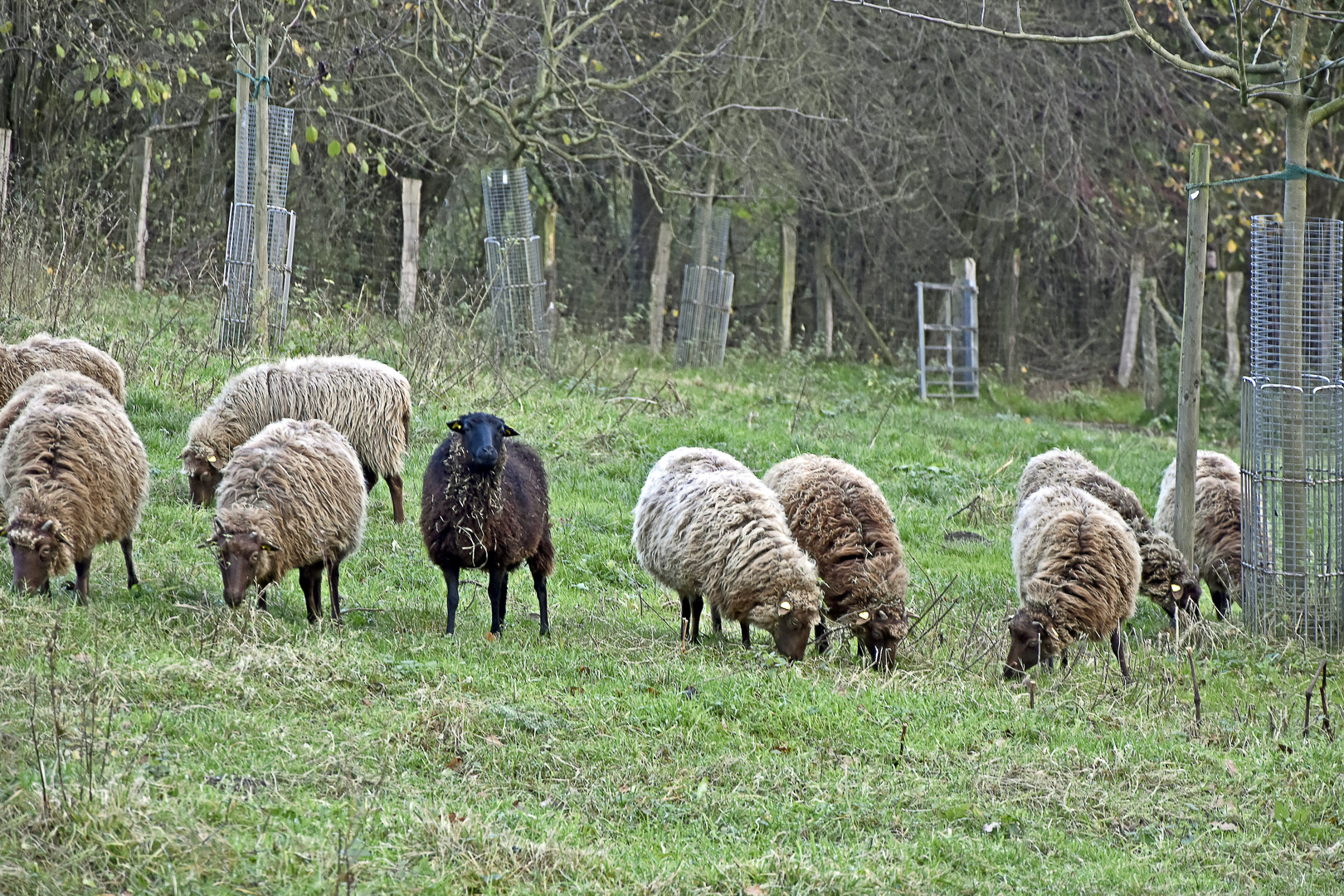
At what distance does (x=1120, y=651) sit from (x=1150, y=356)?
1385 cm

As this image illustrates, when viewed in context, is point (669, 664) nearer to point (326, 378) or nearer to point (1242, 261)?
point (326, 378)

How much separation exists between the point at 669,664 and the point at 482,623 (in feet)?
4.69

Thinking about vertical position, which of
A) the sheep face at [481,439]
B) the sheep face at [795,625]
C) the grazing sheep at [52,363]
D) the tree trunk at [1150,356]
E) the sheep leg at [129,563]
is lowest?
the sheep face at [795,625]

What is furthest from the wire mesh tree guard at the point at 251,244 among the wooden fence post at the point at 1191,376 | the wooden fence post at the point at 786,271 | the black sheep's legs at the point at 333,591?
the wooden fence post at the point at 786,271

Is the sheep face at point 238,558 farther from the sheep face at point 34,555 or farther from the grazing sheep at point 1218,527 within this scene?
the grazing sheep at point 1218,527

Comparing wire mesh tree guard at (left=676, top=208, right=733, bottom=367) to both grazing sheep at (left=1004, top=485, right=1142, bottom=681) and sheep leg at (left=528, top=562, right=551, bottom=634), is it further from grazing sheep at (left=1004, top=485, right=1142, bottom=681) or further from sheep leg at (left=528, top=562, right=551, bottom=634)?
sheep leg at (left=528, top=562, right=551, bottom=634)

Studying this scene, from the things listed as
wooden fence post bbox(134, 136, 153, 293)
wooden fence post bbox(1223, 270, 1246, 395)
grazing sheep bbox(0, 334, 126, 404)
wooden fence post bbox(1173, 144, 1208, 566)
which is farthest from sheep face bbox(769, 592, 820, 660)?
wooden fence post bbox(1223, 270, 1246, 395)

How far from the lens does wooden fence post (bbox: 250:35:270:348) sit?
1241 centimetres

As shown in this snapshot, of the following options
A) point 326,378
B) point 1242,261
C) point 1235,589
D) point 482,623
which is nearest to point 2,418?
point 326,378

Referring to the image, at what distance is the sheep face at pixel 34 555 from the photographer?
21.7 ft

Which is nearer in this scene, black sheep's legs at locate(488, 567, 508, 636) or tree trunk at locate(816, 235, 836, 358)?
black sheep's legs at locate(488, 567, 508, 636)

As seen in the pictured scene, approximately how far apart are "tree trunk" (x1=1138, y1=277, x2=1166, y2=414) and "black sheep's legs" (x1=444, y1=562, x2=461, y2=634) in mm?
15509

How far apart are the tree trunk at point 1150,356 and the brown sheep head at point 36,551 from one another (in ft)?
56.7

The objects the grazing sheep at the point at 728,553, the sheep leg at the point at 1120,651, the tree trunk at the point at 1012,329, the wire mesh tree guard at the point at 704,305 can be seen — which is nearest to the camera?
the grazing sheep at the point at 728,553
